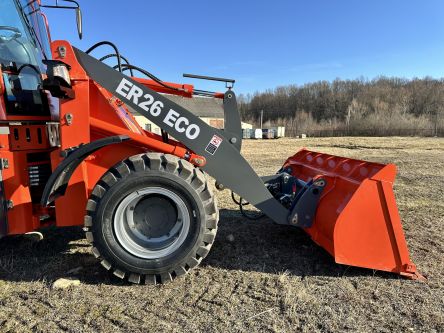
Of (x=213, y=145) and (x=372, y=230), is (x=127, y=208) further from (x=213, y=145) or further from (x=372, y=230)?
(x=372, y=230)

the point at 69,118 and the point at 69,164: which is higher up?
the point at 69,118

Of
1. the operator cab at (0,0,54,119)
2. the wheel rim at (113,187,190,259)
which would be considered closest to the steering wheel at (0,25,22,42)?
the operator cab at (0,0,54,119)

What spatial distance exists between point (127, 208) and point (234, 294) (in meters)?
1.21

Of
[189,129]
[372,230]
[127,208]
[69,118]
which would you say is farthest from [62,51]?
[372,230]

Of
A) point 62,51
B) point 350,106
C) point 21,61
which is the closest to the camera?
point 62,51

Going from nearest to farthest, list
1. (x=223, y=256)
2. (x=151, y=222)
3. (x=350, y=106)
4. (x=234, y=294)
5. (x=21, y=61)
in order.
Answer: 1. (x=234, y=294)
2. (x=151, y=222)
3. (x=21, y=61)
4. (x=223, y=256)
5. (x=350, y=106)

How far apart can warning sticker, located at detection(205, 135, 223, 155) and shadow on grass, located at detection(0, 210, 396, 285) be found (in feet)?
3.84

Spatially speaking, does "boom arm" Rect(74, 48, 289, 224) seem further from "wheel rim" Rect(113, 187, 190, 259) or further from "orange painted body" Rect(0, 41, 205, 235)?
"wheel rim" Rect(113, 187, 190, 259)

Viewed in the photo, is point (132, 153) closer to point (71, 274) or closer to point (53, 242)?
point (71, 274)

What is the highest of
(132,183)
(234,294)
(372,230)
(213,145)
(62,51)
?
(62,51)

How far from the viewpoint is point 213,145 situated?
3.37 meters

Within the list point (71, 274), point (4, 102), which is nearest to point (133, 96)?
point (4, 102)

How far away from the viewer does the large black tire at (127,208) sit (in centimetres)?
307

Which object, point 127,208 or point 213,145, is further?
point 213,145
